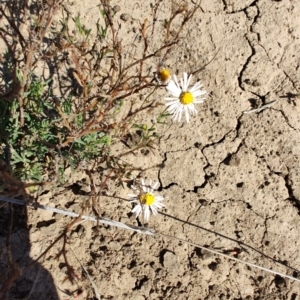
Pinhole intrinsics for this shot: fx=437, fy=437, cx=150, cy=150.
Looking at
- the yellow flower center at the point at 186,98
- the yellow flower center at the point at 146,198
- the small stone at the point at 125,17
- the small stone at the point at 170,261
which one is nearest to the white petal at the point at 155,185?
the yellow flower center at the point at 146,198

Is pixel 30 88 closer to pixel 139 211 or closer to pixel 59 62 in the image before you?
pixel 59 62

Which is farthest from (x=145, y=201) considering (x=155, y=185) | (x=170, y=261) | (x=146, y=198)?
(x=170, y=261)

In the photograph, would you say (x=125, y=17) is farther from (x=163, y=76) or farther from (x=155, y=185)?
(x=155, y=185)

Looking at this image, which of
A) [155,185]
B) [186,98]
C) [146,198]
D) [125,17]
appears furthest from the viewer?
[125,17]

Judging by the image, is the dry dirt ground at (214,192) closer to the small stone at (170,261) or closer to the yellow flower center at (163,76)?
the small stone at (170,261)

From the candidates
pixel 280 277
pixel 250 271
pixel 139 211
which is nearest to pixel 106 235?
pixel 139 211

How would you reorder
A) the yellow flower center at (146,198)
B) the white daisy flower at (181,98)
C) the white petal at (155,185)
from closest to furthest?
the white daisy flower at (181,98), the yellow flower center at (146,198), the white petal at (155,185)

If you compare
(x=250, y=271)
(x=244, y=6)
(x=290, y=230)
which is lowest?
(x=250, y=271)
